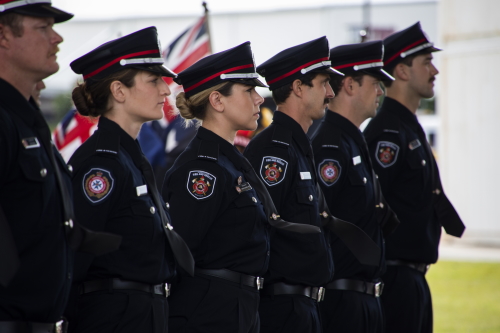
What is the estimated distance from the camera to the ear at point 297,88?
13.2ft

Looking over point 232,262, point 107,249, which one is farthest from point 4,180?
point 232,262

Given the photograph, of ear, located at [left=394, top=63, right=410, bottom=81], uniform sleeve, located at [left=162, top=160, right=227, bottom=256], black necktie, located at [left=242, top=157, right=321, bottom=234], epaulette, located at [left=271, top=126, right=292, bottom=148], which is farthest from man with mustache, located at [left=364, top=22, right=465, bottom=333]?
uniform sleeve, located at [left=162, top=160, right=227, bottom=256]

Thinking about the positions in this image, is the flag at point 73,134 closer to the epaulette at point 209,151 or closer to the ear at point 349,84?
the ear at point 349,84

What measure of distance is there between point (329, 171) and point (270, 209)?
83 cm

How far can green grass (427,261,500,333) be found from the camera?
789cm

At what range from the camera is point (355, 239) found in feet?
12.8

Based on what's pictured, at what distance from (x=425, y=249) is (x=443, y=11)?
10.4 m

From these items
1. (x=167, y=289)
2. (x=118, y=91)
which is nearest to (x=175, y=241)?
(x=167, y=289)

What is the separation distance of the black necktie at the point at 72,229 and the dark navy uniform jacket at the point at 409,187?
2500mm

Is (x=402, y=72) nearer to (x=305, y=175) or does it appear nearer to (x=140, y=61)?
(x=305, y=175)

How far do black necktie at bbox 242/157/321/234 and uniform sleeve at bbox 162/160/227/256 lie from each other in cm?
18

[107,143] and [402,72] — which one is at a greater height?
[402,72]

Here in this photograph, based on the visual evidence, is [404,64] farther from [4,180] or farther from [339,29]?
[339,29]

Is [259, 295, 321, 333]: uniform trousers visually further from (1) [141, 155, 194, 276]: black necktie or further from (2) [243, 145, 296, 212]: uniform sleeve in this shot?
(1) [141, 155, 194, 276]: black necktie
